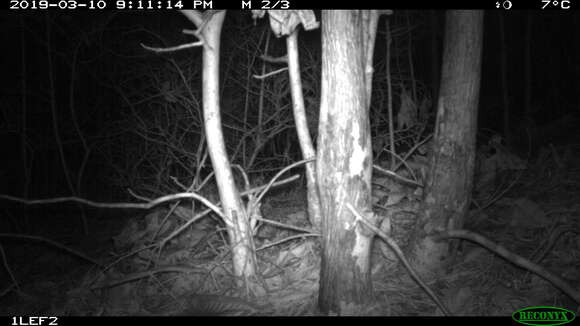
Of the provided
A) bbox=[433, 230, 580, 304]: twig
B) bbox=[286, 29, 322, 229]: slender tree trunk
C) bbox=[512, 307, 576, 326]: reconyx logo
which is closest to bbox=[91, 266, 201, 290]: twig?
bbox=[286, 29, 322, 229]: slender tree trunk

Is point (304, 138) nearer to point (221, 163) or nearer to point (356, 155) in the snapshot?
point (221, 163)

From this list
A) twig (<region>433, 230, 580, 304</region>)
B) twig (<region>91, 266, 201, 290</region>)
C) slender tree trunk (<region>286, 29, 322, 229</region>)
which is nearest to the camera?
twig (<region>433, 230, 580, 304</region>)

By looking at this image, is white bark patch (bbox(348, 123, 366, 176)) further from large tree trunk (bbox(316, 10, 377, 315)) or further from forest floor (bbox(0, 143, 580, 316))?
forest floor (bbox(0, 143, 580, 316))

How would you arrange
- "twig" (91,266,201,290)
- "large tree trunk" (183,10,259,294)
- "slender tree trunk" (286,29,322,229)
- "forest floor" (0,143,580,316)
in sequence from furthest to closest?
Answer: "slender tree trunk" (286,29,322,229)
"twig" (91,266,201,290)
"large tree trunk" (183,10,259,294)
"forest floor" (0,143,580,316)

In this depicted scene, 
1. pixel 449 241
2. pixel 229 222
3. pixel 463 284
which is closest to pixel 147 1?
pixel 229 222

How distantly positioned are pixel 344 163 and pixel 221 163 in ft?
5.37

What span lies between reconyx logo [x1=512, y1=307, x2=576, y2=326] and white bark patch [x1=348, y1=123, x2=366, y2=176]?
1974 mm

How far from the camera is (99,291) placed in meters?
4.79

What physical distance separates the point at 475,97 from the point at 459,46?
0.54 metres

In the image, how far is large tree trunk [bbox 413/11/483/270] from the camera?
365 cm

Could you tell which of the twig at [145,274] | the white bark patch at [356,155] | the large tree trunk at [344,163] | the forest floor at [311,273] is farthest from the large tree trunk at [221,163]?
the white bark patch at [356,155]

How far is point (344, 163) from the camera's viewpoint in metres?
3.31

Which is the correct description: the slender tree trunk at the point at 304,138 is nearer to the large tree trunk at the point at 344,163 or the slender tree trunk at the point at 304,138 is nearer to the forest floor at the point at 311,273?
the forest floor at the point at 311,273

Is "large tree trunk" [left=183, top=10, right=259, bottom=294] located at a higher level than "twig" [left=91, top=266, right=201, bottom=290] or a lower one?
higher
